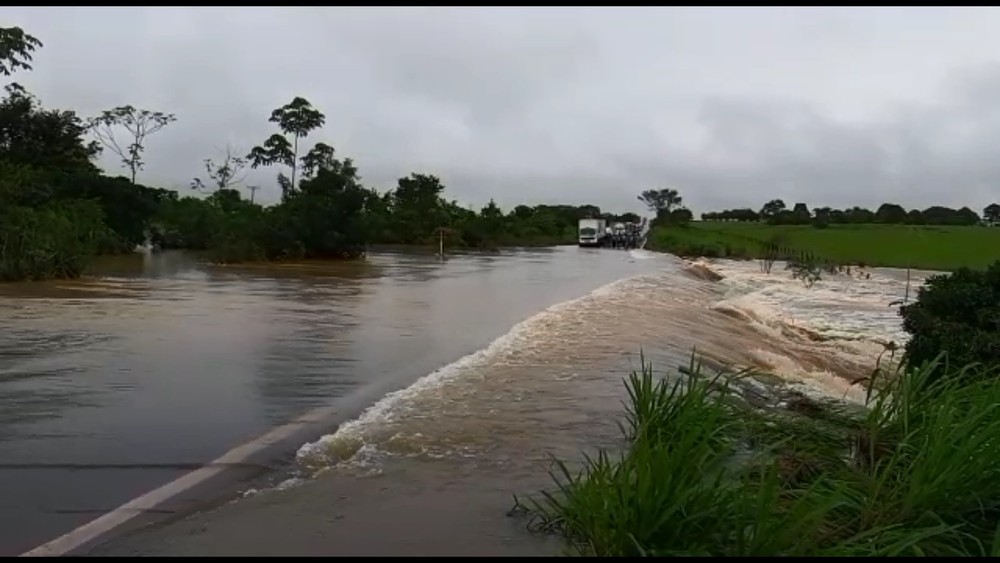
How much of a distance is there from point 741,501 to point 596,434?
333 cm

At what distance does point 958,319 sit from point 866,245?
173ft

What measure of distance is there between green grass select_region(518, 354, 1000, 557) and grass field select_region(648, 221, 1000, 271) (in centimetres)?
3812

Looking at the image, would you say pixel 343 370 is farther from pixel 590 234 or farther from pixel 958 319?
pixel 590 234

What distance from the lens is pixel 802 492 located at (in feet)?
14.6

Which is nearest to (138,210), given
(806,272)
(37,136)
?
(37,136)

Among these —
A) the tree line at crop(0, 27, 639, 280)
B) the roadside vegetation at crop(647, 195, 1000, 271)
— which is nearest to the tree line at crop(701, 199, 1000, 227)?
the roadside vegetation at crop(647, 195, 1000, 271)

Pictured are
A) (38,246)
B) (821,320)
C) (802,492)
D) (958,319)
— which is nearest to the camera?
(802,492)

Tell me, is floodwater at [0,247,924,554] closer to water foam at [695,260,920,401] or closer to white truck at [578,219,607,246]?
water foam at [695,260,920,401]

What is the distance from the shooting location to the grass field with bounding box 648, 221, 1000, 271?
1832 inches

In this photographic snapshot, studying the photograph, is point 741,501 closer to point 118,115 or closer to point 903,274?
point 903,274

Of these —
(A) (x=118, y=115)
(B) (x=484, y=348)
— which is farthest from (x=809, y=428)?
(A) (x=118, y=115)

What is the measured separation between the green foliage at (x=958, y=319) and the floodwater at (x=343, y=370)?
3.96ft

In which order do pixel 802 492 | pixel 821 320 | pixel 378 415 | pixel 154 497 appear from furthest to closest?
1. pixel 821 320
2. pixel 378 415
3. pixel 154 497
4. pixel 802 492

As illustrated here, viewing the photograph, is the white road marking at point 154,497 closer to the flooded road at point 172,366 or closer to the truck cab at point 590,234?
the flooded road at point 172,366
